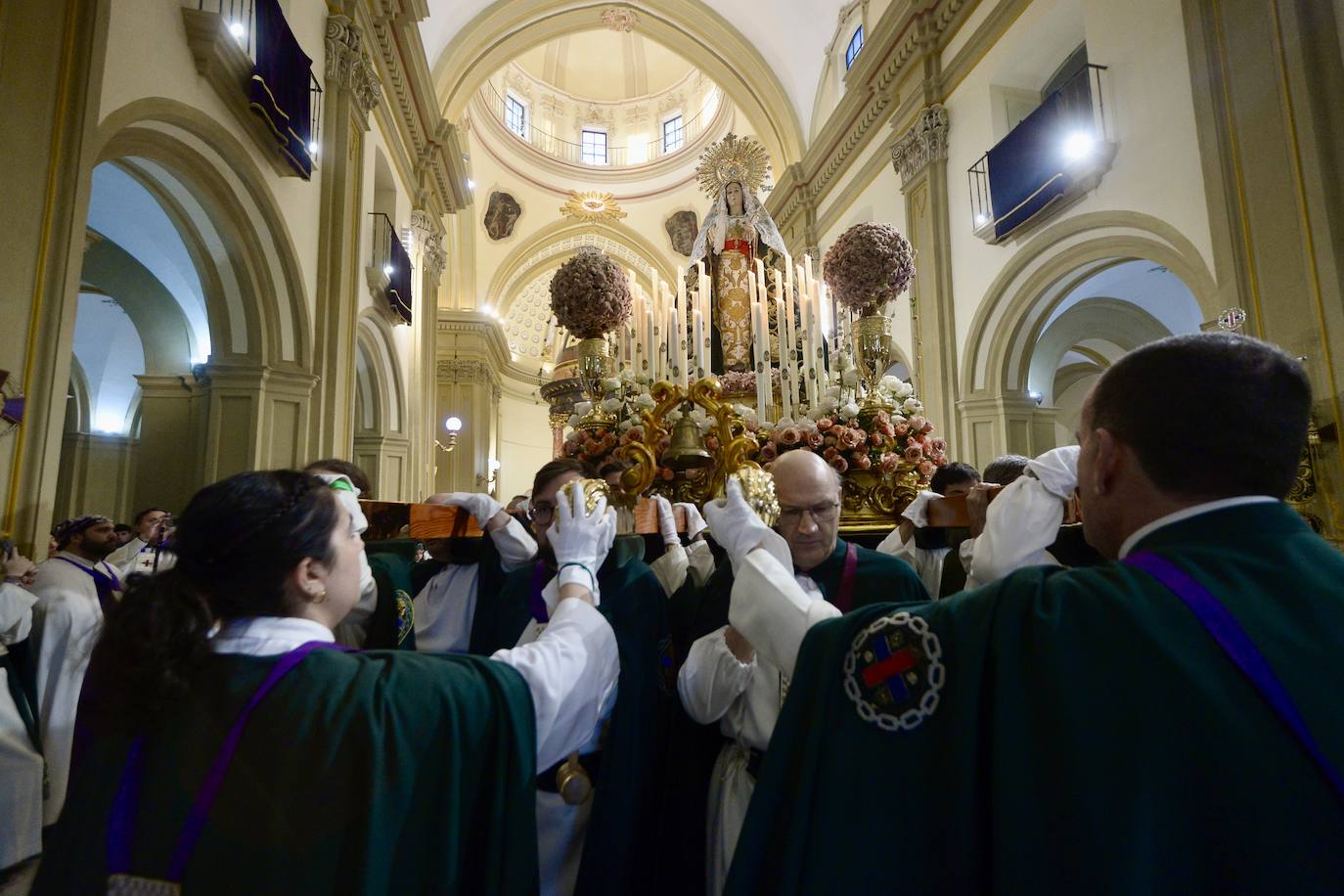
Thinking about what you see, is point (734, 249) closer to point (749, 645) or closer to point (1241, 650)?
point (749, 645)

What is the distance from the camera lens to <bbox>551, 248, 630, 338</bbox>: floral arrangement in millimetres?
3965

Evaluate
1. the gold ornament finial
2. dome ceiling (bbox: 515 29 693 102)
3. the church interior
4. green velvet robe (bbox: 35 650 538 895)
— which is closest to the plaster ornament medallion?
the church interior

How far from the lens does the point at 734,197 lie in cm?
672

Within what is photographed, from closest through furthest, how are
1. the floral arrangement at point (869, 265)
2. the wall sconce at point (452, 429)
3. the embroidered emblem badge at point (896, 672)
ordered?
the embroidered emblem badge at point (896, 672)
the floral arrangement at point (869, 265)
the wall sconce at point (452, 429)

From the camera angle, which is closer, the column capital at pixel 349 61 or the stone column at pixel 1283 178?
the stone column at pixel 1283 178

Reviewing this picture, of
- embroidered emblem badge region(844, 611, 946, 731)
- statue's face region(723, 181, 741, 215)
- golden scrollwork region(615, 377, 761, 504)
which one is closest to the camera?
embroidered emblem badge region(844, 611, 946, 731)

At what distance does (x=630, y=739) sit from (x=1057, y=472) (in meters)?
1.23

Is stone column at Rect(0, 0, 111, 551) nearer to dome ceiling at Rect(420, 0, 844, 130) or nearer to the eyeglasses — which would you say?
the eyeglasses

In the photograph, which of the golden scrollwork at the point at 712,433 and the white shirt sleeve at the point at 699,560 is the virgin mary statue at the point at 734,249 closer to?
the golden scrollwork at the point at 712,433

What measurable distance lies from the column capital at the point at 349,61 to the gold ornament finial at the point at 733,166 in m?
3.95

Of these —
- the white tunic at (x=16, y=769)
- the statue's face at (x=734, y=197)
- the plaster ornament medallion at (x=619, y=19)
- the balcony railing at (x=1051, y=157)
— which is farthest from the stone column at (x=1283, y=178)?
the plaster ornament medallion at (x=619, y=19)

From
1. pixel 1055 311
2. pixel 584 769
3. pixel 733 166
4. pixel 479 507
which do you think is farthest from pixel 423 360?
pixel 584 769

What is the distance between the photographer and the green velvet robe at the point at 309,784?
1.08 meters

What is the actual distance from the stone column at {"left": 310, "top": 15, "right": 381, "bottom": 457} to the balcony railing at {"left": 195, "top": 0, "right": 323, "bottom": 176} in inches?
7.1
